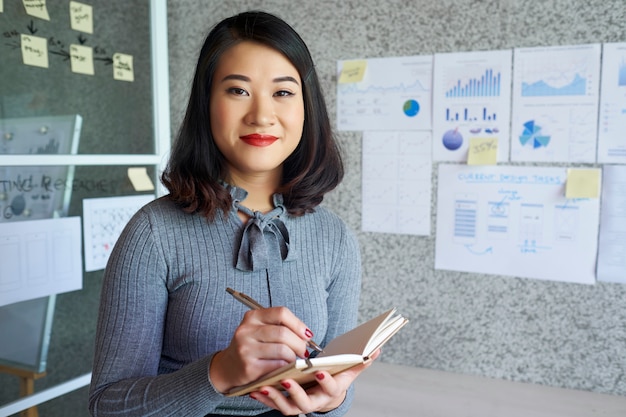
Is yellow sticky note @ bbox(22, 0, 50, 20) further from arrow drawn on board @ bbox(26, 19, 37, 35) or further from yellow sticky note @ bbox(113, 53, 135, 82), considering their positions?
yellow sticky note @ bbox(113, 53, 135, 82)

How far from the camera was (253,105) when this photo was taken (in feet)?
2.37

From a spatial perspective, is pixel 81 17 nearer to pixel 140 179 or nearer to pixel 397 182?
pixel 140 179

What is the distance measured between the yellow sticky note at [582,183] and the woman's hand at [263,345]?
0.74m

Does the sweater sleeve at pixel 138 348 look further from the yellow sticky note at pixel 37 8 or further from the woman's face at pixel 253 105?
the yellow sticky note at pixel 37 8

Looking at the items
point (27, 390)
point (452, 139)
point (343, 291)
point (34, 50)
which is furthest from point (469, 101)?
point (27, 390)

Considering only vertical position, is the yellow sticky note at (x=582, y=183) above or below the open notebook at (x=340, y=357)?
above

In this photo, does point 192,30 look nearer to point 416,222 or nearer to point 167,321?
point 416,222

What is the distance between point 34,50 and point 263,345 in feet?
3.03

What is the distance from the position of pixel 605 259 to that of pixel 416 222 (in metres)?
0.39

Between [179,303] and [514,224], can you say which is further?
[514,224]

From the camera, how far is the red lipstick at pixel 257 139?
726 millimetres

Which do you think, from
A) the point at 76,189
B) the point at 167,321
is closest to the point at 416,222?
the point at 167,321

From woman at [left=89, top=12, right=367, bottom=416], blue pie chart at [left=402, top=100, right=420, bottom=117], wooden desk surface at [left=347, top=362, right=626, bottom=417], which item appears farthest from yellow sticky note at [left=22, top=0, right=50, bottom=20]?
wooden desk surface at [left=347, top=362, right=626, bottom=417]

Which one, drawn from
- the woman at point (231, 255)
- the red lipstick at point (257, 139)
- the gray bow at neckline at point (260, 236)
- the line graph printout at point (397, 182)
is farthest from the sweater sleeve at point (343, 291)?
the line graph printout at point (397, 182)
